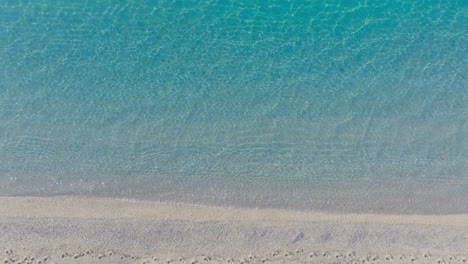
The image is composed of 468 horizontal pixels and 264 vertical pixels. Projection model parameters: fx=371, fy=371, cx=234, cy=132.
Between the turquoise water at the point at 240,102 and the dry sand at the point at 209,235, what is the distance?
0.34 meters

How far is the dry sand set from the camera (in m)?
7.39

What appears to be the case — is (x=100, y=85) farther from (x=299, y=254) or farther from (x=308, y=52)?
(x=299, y=254)

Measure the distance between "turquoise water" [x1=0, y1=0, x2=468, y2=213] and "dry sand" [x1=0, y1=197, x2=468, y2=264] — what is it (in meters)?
0.34

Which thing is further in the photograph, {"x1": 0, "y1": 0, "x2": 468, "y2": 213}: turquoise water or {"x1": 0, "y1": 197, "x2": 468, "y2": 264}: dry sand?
{"x1": 0, "y1": 0, "x2": 468, "y2": 213}: turquoise water

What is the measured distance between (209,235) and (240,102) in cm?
325

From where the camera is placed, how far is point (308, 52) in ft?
31.1

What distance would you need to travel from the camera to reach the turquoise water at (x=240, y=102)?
8312 millimetres

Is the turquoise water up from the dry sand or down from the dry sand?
up

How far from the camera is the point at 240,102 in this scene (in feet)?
29.7

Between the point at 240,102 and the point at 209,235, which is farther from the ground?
the point at 240,102

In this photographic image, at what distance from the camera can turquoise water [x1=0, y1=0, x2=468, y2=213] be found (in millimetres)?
8312

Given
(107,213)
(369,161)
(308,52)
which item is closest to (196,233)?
(107,213)

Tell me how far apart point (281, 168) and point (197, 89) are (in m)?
2.82

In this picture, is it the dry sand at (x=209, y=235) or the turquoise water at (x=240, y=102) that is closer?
the dry sand at (x=209, y=235)
